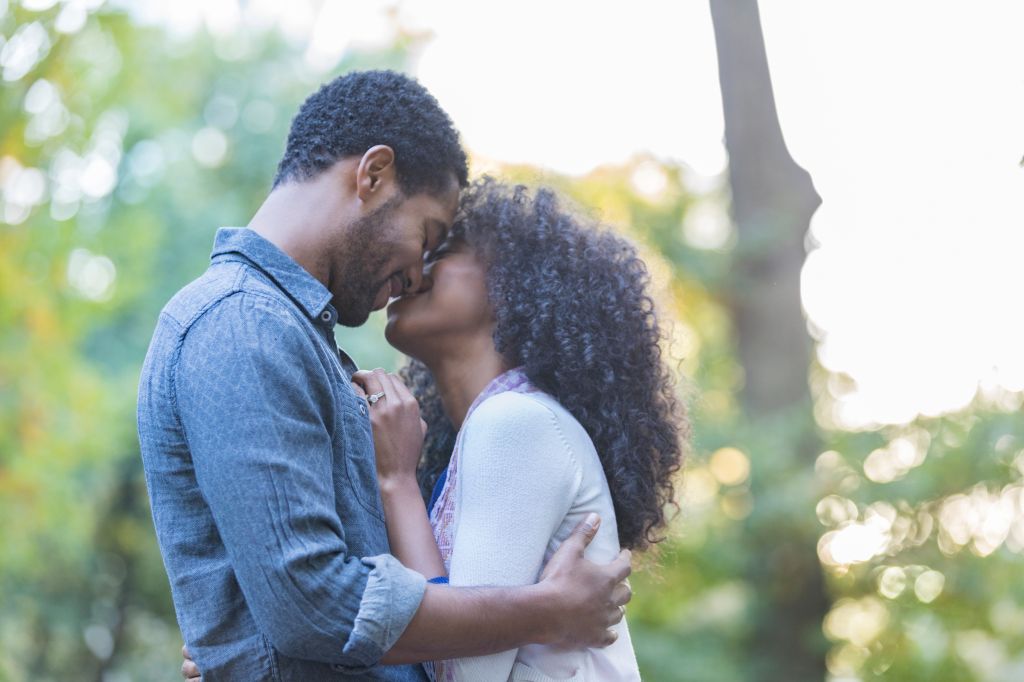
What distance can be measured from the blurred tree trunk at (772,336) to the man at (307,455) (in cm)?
503

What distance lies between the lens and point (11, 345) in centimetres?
568

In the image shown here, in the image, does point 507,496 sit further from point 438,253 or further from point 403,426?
point 438,253

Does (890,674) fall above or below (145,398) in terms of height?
below

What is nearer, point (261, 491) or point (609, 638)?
point (261, 491)

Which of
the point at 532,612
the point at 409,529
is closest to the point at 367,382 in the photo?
the point at 409,529

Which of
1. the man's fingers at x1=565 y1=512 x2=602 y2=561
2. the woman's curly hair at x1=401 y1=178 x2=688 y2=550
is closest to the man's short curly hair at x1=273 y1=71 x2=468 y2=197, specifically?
the woman's curly hair at x1=401 y1=178 x2=688 y2=550

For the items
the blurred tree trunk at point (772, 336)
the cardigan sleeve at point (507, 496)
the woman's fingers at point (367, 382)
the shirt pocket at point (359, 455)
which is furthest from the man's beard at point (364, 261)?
the blurred tree trunk at point (772, 336)

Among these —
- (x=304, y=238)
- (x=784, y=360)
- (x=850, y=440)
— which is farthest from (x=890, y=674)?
(x=304, y=238)

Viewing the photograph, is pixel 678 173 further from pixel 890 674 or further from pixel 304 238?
pixel 304 238

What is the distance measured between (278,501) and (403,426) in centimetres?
56

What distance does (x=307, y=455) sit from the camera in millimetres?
1812

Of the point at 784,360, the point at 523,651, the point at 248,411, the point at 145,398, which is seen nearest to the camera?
the point at 248,411

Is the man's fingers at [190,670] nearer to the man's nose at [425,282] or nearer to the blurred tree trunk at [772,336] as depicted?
the man's nose at [425,282]

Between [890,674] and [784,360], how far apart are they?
2214 millimetres
